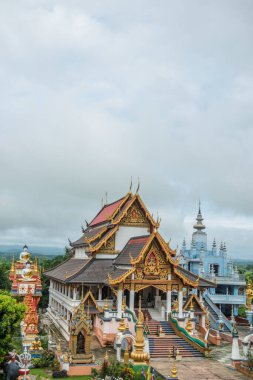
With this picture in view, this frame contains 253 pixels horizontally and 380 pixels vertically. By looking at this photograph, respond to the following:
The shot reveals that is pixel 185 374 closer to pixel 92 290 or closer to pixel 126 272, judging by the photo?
pixel 126 272

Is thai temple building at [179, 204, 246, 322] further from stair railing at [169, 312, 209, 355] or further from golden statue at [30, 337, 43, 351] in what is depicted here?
golden statue at [30, 337, 43, 351]

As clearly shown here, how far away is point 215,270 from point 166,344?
712 inches

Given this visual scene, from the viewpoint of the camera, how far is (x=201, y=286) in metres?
25.5

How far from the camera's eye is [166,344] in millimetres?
19891

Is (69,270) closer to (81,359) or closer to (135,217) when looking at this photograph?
(135,217)

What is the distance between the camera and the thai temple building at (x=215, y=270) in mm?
32031

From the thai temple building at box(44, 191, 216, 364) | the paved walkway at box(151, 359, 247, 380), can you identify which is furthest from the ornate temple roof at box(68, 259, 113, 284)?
the paved walkway at box(151, 359, 247, 380)

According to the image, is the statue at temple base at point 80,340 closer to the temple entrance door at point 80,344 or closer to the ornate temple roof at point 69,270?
the temple entrance door at point 80,344

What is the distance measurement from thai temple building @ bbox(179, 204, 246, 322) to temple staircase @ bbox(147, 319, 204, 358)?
8656 mm

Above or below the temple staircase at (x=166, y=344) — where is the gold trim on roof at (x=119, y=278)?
above

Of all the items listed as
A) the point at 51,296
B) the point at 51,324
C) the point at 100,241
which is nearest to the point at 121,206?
the point at 100,241

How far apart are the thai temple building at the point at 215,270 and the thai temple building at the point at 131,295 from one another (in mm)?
6966

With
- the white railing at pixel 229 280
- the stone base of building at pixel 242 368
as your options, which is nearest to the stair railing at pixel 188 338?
the stone base of building at pixel 242 368

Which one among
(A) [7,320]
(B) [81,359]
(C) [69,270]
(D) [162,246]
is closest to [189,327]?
(D) [162,246]
